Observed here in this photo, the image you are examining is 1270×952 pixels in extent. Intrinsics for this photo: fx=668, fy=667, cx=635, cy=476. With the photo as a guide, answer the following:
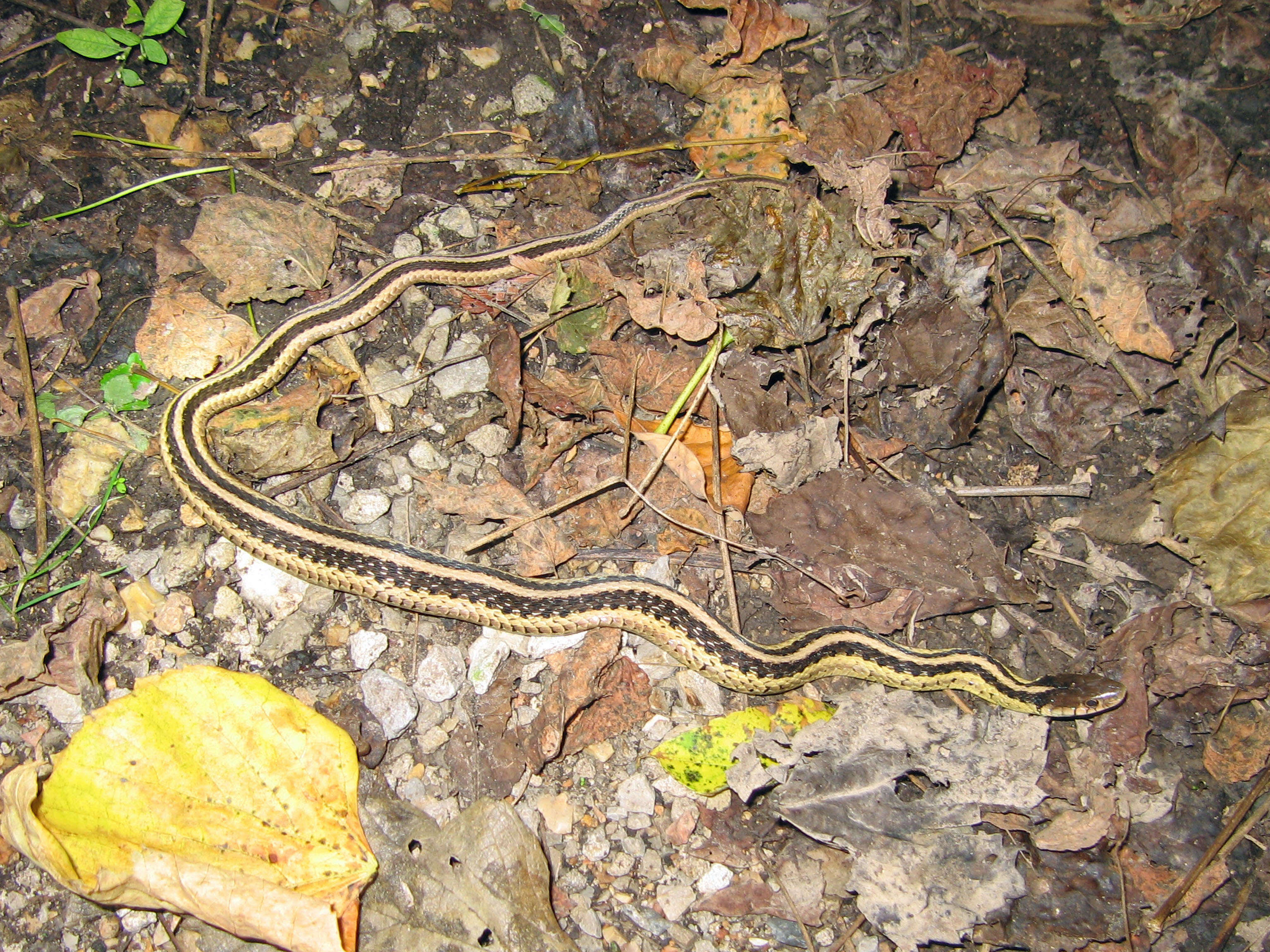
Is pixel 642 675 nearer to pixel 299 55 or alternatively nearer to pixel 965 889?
pixel 965 889

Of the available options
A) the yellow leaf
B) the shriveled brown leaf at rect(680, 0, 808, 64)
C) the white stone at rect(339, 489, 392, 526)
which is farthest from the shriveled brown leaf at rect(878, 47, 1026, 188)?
the white stone at rect(339, 489, 392, 526)

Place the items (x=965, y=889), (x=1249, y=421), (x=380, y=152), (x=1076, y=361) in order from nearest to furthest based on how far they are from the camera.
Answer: (x=965, y=889), (x=1249, y=421), (x=1076, y=361), (x=380, y=152)

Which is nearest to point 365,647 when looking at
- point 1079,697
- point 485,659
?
point 485,659

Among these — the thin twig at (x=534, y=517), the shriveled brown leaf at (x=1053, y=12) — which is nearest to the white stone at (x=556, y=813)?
the thin twig at (x=534, y=517)

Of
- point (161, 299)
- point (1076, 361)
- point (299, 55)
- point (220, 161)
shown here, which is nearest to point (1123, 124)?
point (1076, 361)

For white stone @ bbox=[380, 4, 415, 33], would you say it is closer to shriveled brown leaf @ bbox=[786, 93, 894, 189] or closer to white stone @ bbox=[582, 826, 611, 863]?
shriveled brown leaf @ bbox=[786, 93, 894, 189]

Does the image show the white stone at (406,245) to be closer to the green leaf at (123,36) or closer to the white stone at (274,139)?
the white stone at (274,139)

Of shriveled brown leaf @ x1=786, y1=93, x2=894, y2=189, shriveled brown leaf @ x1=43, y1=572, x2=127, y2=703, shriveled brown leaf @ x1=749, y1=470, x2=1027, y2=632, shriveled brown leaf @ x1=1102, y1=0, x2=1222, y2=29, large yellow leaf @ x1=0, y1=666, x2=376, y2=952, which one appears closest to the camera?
large yellow leaf @ x1=0, y1=666, x2=376, y2=952
